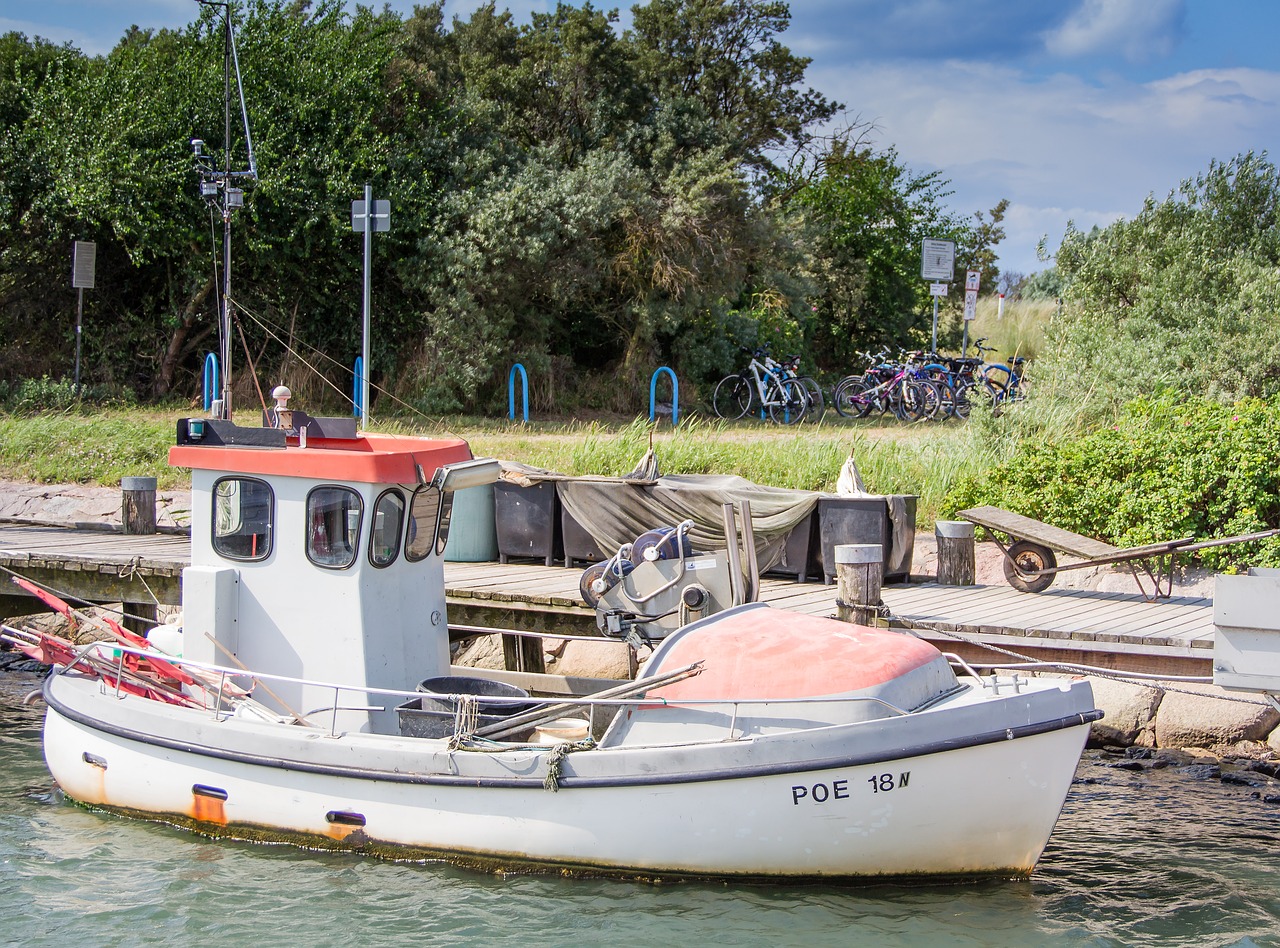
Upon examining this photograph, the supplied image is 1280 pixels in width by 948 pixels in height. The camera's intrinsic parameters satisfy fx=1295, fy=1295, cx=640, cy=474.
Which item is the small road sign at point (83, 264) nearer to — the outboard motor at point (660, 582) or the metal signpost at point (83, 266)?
the metal signpost at point (83, 266)

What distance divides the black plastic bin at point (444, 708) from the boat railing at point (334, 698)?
99mm

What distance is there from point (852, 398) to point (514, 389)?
562 cm

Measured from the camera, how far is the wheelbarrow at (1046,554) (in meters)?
10.4

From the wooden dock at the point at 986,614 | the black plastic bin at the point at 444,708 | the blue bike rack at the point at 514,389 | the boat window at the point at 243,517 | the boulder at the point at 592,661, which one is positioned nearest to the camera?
the black plastic bin at the point at 444,708

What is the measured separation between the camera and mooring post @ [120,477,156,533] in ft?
45.4

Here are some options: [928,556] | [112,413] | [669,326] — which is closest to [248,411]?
[112,413]

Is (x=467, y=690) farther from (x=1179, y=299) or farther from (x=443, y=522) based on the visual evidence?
(x=1179, y=299)

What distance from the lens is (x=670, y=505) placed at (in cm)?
1150

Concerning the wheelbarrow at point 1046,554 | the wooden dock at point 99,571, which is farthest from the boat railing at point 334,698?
the wheelbarrow at point 1046,554

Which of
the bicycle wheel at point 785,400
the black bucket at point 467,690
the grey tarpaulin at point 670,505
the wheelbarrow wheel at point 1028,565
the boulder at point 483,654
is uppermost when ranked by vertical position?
the bicycle wheel at point 785,400

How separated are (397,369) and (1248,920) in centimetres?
1718

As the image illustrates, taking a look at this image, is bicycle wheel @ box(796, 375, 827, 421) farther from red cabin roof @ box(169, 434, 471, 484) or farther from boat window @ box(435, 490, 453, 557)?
red cabin roof @ box(169, 434, 471, 484)

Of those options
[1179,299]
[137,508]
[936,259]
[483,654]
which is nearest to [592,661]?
[483,654]

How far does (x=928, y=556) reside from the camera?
12.6m
